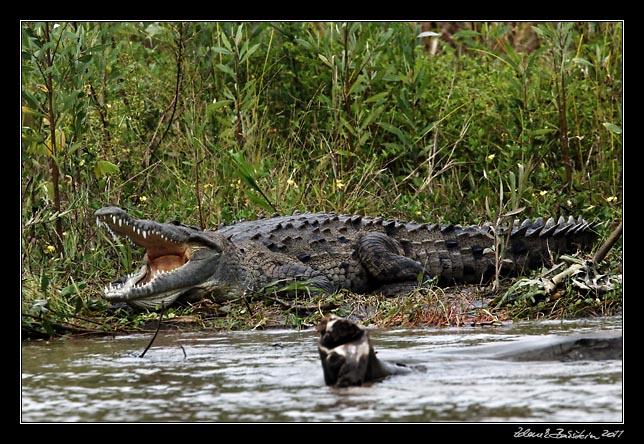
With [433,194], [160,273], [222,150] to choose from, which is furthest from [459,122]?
[160,273]

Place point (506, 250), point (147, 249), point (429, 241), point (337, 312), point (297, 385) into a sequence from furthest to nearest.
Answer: point (429, 241) < point (506, 250) < point (147, 249) < point (337, 312) < point (297, 385)

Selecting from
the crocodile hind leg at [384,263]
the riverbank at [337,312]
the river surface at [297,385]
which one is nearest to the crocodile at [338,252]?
the crocodile hind leg at [384,263]

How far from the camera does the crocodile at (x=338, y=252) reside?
7.68m

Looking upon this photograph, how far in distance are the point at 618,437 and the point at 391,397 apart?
89cm

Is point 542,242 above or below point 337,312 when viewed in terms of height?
above

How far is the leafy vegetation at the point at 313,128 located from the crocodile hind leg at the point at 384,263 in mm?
991

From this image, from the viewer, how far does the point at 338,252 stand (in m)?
8.29

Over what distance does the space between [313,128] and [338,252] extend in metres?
2.31

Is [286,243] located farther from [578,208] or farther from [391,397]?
[391,397]

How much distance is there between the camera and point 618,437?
3764 millimetres

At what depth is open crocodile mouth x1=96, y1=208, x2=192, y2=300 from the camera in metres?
7.23

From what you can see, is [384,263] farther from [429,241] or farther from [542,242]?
[542,242]

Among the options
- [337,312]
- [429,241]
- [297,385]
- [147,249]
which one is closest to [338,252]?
[429,241]

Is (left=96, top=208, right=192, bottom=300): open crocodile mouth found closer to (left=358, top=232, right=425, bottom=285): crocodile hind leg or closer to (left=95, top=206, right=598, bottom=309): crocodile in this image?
(left=95, top=206, right=598, bottom=309): crocodile
